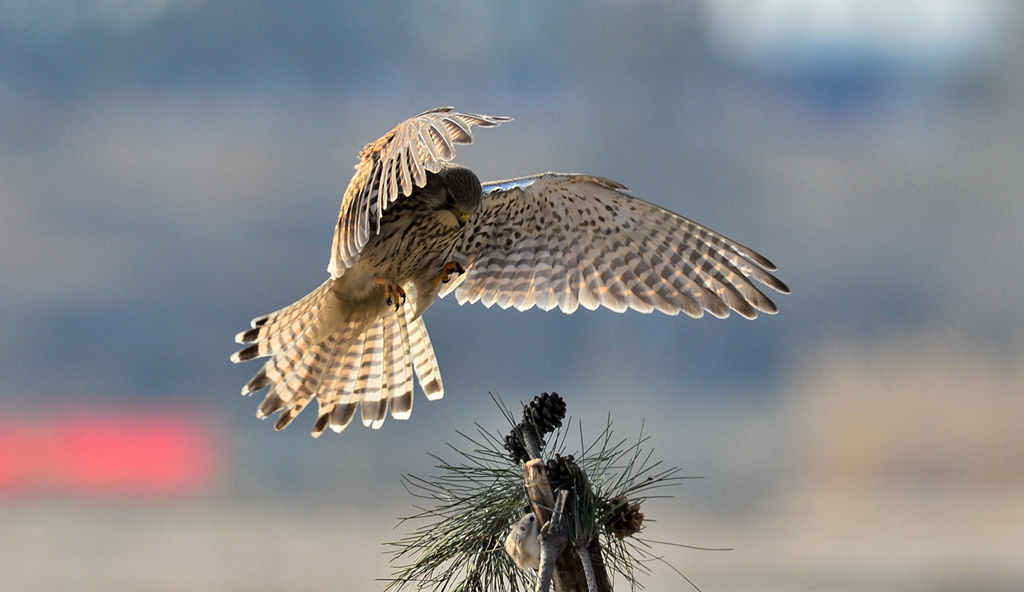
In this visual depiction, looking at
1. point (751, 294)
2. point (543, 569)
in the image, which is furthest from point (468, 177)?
point (543, 569)

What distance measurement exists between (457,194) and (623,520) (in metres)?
1.50

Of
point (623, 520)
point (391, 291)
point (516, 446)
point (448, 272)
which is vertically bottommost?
point (623, 520)

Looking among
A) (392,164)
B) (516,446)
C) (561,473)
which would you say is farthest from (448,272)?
(561,473)

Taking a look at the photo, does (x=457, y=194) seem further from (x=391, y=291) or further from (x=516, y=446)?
(x=516, y=446)

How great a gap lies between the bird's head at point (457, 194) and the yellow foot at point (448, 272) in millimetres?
242

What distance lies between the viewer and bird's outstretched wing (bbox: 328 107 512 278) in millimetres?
2215

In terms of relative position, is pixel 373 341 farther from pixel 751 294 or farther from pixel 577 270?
pixel 751 294

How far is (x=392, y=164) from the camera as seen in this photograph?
2.44m

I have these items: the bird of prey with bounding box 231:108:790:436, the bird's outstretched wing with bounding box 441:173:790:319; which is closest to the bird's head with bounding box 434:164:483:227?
the bird of prey with bounding box 231:108:790:436

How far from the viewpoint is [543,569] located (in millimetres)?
1940

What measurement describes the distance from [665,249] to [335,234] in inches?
58.5

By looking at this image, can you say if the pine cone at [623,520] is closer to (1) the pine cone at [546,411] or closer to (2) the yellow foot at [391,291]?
(1) the pine cone at [546,411]

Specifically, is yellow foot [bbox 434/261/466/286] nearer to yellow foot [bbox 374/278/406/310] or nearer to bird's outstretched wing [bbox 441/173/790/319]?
bird's outstretched wing [bbox 441/173/790/319]

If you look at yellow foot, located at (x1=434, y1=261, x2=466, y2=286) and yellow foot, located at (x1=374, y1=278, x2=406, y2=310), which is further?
yellow foot, located at (x1=434, y1=261, x2=466, y2=286)
